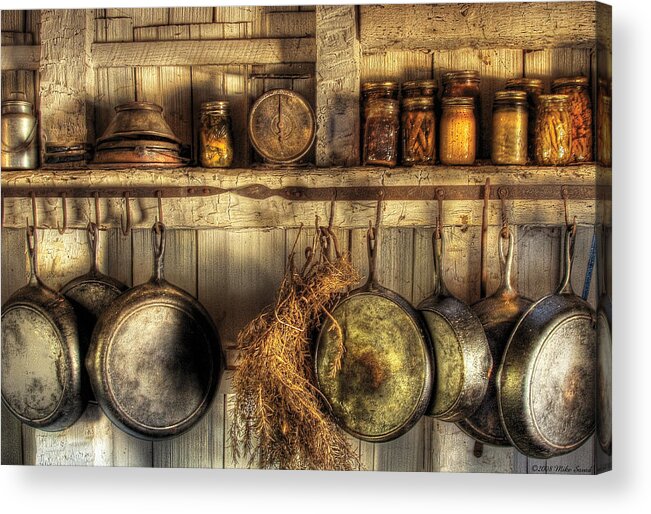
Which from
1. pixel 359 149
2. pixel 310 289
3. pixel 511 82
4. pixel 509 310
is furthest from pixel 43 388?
pixel 511 82

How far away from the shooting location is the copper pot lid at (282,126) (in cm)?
184

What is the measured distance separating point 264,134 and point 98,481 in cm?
88

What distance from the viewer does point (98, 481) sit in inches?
76.1

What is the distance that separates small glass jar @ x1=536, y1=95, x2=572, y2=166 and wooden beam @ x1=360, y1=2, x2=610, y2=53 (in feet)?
0.42

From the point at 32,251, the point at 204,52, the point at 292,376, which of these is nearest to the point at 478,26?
the point at 204,52

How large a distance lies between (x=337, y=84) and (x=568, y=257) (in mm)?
621

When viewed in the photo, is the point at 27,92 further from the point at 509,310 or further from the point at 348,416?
the point at 509,310

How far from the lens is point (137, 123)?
1829 mm

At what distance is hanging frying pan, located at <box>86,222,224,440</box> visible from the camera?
6.06 ft

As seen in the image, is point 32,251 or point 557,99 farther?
point 32,251

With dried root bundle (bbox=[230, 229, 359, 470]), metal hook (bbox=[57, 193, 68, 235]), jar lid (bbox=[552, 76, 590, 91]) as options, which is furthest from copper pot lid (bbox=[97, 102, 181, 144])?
jar lid (bbox=[552, 76, 590, 91])

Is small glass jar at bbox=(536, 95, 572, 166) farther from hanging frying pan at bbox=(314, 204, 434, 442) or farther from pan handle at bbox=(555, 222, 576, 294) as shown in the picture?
hanging frying pan at bbox=(314, 204, 434, 442)

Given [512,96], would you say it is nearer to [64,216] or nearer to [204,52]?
[204,52]

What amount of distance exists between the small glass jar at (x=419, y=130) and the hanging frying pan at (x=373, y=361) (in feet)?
Answer: 0.46
